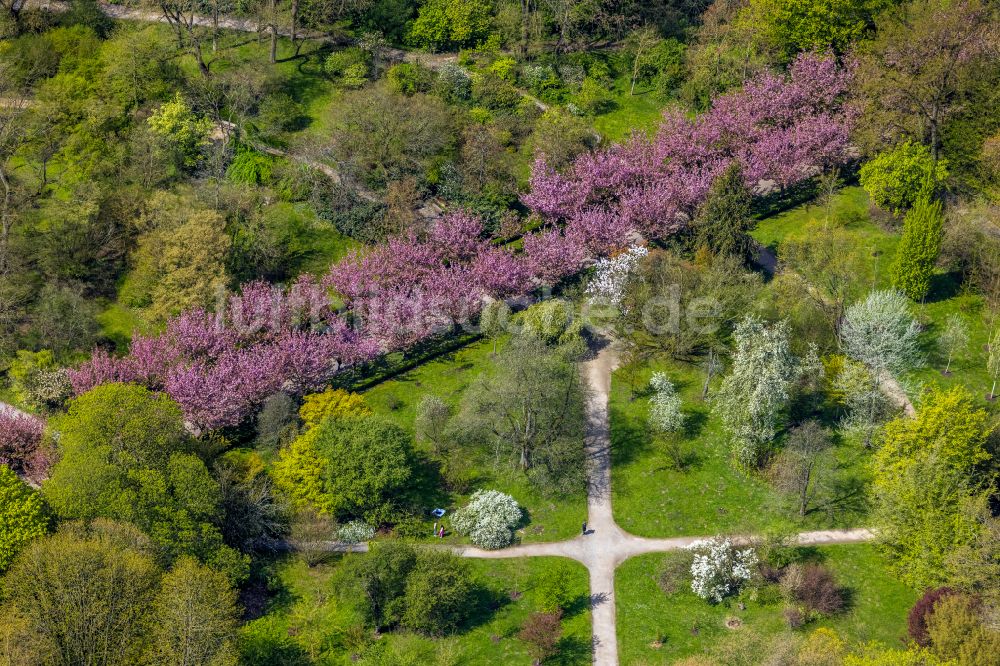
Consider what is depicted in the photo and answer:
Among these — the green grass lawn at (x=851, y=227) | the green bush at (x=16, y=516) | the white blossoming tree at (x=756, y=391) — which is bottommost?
the green bush at (x=16, y=516)

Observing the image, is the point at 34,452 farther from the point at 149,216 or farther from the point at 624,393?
the point at 624,393

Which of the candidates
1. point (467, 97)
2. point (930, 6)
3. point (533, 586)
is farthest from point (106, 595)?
point (930, 6)

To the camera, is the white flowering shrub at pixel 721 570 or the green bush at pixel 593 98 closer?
the white flowering shrub at pixel 721 570

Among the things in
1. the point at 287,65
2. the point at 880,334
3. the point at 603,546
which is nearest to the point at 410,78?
the point at 287,65

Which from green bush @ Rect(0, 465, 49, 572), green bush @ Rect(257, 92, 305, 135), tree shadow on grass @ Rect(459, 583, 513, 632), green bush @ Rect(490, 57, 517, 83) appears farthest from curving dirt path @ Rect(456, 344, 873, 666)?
green bush @ Rect(257, 92, 305, 135)

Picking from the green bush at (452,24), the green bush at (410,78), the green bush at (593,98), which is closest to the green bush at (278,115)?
the green bush at (410,78)

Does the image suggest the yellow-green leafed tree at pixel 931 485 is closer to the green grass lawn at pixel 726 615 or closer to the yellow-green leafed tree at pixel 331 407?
the green grass lawn at pixel 726 615

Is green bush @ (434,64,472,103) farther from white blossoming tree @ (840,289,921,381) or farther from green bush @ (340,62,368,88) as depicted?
white blossoming tree @ (840,289,921,381)
